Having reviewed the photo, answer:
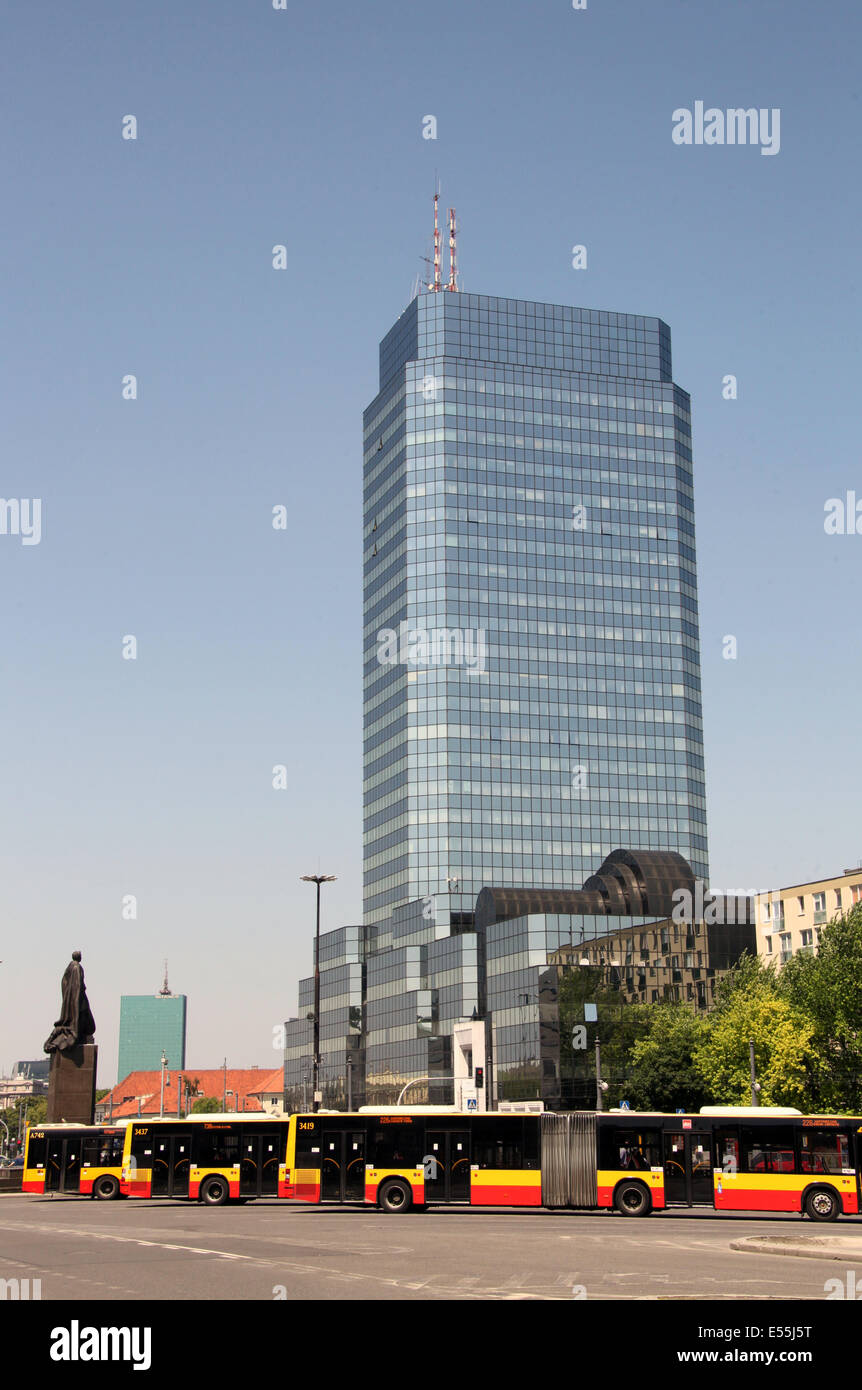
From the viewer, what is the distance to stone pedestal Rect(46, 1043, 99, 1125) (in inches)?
2793

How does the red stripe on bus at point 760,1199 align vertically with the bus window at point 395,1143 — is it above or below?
below

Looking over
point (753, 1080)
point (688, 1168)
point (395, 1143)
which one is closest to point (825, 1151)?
point (688, 1168)

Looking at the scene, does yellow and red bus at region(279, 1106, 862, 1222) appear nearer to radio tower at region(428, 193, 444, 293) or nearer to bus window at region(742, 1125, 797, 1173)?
bus window at region(742, 1125, 797, 1173)

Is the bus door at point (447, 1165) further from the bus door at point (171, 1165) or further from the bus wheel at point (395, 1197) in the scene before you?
the bus door at point (171, 1165)

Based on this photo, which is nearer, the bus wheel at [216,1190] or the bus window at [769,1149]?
the bus window at [769,1149]

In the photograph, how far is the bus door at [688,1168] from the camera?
43.5 m

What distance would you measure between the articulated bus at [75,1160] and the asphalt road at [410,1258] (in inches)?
496

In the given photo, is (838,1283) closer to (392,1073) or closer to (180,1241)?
(180,1241)

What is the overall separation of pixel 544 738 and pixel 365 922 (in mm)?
31852

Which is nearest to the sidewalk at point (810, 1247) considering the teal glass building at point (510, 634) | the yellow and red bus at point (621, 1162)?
the yellow and red bus at point (621, 1162)

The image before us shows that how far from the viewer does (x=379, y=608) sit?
179375mm

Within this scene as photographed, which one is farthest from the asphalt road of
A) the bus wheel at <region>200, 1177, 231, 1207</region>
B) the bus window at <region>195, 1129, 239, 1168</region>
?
the bus wheel at <region>200, 1177, 231, 1207</region>

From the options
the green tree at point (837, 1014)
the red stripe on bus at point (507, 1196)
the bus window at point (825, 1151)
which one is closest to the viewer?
the bus window at point (825, 1151)
